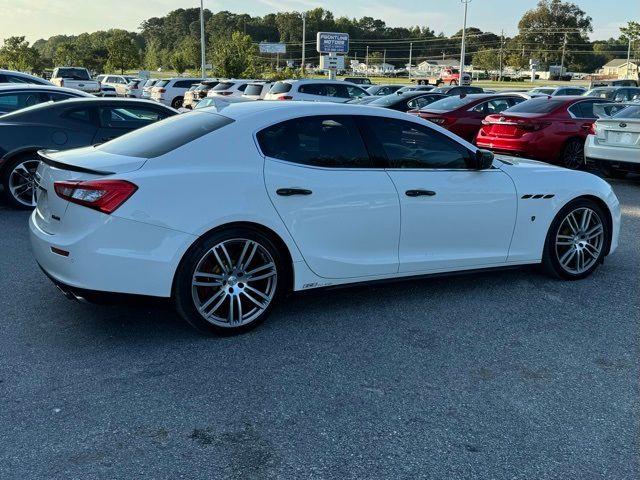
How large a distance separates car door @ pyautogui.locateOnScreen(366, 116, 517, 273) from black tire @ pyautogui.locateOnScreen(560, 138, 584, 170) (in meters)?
7.78

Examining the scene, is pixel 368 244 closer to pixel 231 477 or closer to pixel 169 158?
pixel 169 158

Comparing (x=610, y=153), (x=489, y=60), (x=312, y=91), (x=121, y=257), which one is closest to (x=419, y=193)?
(x=121, y=257)

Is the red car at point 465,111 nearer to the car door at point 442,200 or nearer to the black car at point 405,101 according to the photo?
the black car at point 405,101

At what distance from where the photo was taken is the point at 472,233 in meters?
4.94

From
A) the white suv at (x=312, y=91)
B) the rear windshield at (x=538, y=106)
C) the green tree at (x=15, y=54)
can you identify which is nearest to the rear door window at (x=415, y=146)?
the rear windshield at (x=538, y=106)

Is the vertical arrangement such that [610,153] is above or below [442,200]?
above

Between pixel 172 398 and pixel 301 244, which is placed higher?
pixel 301 244

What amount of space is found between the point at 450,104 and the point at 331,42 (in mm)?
37745

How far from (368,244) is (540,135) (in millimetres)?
8474

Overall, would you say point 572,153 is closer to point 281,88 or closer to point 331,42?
point 281,88

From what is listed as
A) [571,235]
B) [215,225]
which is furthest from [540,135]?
[215,225]

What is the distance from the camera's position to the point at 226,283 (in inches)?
164

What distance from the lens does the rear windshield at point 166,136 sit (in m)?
4.25

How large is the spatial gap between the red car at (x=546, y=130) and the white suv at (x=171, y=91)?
22.0 meters
